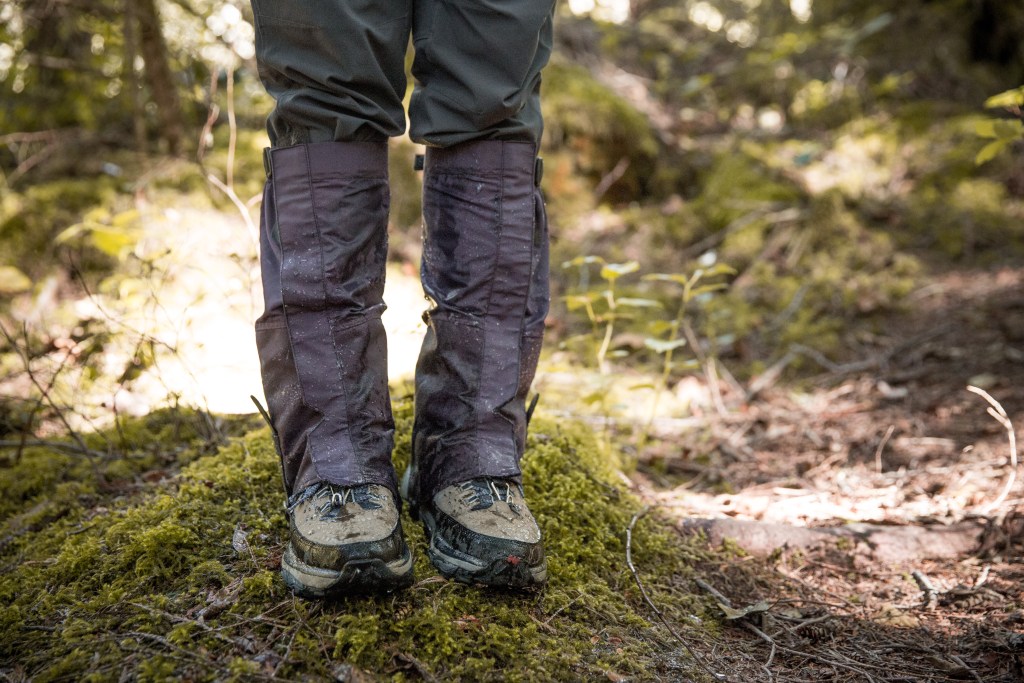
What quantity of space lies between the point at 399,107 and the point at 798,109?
18.6 ft

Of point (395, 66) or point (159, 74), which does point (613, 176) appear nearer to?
point (159, 74)

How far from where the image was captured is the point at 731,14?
8.17 metres

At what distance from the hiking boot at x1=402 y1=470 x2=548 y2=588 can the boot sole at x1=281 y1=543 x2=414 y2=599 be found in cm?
14

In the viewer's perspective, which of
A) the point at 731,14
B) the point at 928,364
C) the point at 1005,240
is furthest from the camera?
the point at 731,14

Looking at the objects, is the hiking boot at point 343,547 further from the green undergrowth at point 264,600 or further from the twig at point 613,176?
the twig at point 613,176

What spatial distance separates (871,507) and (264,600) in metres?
1.90

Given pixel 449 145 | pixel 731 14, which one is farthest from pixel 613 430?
pixel 731 14

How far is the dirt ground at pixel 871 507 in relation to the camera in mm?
1554

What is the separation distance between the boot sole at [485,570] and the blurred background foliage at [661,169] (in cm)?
186

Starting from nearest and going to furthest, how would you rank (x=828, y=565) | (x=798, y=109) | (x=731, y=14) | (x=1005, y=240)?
(x=828, y=565) < (x=1005, y=240) < (x=798, y=109) < (x=731, y=14)

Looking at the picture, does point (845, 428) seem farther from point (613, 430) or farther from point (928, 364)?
point (613, 430)

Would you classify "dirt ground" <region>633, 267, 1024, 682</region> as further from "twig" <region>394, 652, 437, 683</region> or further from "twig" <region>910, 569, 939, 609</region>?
"twig" <region>394, 652, 437, 683</region>

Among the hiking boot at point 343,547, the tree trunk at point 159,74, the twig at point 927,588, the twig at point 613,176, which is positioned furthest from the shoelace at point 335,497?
the twig at point 613,176

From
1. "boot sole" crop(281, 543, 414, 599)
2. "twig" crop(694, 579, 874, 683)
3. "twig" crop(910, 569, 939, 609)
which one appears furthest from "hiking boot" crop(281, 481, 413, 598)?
"twig" crop(910, 569, 939, 609)
